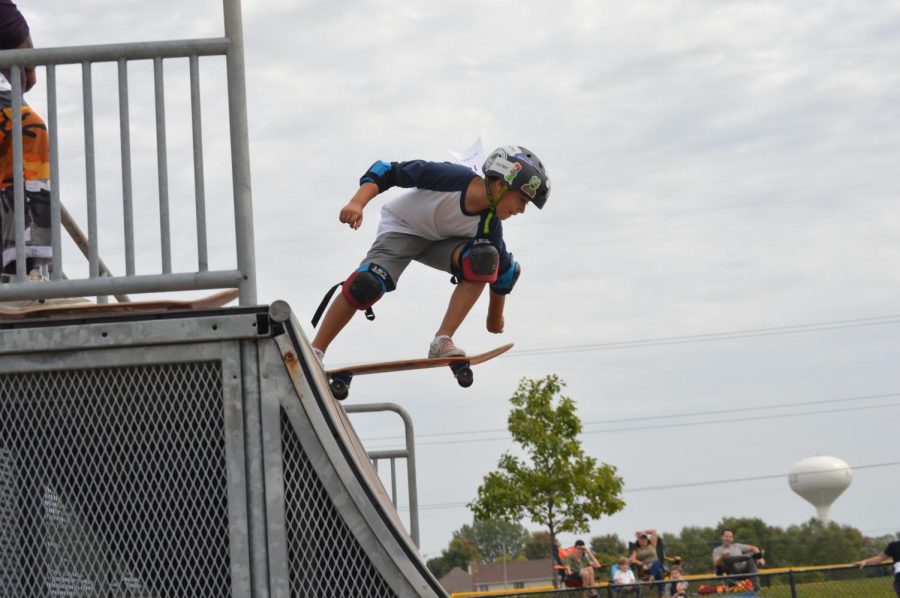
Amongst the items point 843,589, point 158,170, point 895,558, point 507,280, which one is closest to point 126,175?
point 158,170

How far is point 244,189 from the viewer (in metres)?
3.69

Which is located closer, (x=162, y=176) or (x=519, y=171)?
(x=162, y=176)

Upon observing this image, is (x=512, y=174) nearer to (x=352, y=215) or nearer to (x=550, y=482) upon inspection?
(x=352, y=215)

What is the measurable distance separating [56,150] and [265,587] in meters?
1.53

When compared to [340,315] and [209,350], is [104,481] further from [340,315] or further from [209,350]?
[340,315]

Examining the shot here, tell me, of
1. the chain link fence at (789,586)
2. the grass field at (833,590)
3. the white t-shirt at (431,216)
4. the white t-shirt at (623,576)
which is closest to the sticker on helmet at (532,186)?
the white t-shirt at (431,216)

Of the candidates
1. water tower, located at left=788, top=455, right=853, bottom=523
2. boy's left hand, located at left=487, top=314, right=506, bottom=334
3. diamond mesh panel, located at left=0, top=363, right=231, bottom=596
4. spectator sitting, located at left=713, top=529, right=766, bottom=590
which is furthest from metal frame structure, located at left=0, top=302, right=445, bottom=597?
water tower, located at left=788, top=455, right=853, bottom=523

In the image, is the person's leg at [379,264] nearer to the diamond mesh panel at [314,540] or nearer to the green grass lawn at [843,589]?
the diamond mesh panel at [314,540]

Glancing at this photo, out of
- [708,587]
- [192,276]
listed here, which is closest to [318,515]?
[192,276]

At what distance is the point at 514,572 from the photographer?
95.4 m

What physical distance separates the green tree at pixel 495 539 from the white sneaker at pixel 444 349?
95854 mm

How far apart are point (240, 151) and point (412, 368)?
6.55 ft

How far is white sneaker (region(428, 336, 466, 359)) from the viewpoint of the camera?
5742 millimetres

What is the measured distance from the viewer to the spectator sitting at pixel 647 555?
18.3 metres
